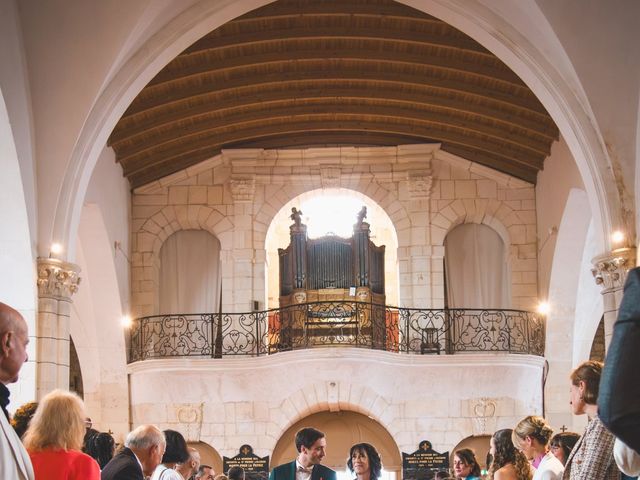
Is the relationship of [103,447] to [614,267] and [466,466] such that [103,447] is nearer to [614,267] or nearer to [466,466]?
[466,466]

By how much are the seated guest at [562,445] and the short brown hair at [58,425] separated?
2710 mm

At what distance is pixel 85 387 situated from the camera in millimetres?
16641

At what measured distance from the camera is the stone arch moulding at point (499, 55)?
11336 millimetres

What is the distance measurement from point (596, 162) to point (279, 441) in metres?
8.06

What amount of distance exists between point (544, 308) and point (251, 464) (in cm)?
512

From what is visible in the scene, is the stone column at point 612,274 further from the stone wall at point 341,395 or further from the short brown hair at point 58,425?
the short brown hair at point 58,425

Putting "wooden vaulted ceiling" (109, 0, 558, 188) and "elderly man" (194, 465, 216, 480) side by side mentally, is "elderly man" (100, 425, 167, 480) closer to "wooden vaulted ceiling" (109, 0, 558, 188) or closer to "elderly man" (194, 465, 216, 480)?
"elderly man" (194, 465, 216, 480)

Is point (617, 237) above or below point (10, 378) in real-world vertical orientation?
above

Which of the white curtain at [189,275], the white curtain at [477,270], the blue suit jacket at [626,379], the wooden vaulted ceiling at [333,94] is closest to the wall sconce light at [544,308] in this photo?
the white curtain at [477,270]

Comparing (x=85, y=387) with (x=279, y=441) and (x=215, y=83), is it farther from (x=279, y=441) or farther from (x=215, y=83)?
(x=215, y=83)

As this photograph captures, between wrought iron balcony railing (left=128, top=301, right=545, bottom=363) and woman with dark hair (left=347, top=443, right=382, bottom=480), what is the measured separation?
9925 millimetres

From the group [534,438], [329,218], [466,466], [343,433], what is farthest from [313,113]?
[534,438]

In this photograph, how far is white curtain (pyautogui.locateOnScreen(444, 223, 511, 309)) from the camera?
17.5 metres

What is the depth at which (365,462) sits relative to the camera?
6430 millimetres
